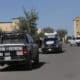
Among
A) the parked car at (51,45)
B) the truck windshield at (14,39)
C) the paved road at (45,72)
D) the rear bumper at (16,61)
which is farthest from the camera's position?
the parked car at (51,45)

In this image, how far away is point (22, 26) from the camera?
A: 186 ft

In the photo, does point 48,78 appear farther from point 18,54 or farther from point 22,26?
point 22,26

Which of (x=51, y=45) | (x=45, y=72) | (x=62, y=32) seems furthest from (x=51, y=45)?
(x=62, y=32)

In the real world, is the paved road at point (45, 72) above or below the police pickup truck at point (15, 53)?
below

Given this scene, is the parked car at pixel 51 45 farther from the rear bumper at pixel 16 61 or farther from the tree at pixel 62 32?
the tree at pixel 62 32

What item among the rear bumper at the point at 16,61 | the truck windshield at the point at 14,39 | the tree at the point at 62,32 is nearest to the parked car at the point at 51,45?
the truck windshield at the point at 14,39

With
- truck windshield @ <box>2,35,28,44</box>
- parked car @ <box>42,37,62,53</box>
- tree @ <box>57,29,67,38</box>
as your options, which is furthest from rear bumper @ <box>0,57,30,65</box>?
tree @ <box>57,29,67,38</box>

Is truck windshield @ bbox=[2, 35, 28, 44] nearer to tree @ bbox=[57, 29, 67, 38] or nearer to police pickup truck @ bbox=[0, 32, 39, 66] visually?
police pickup truck @ bbox=[0, 32, 39, 66]

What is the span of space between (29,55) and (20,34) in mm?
1614

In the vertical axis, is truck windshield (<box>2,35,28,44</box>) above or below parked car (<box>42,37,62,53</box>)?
above

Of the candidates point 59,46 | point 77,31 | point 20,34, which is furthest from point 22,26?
point 77,31

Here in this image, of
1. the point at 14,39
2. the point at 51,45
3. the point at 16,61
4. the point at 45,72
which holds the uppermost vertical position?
the point at 14,39

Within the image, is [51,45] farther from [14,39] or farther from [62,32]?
[62,32]

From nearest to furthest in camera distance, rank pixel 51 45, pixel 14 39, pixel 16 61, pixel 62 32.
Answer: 1. pixel 16 61
2. pixel 14 39
3. pixel 51 45
4. pixel 62 32
